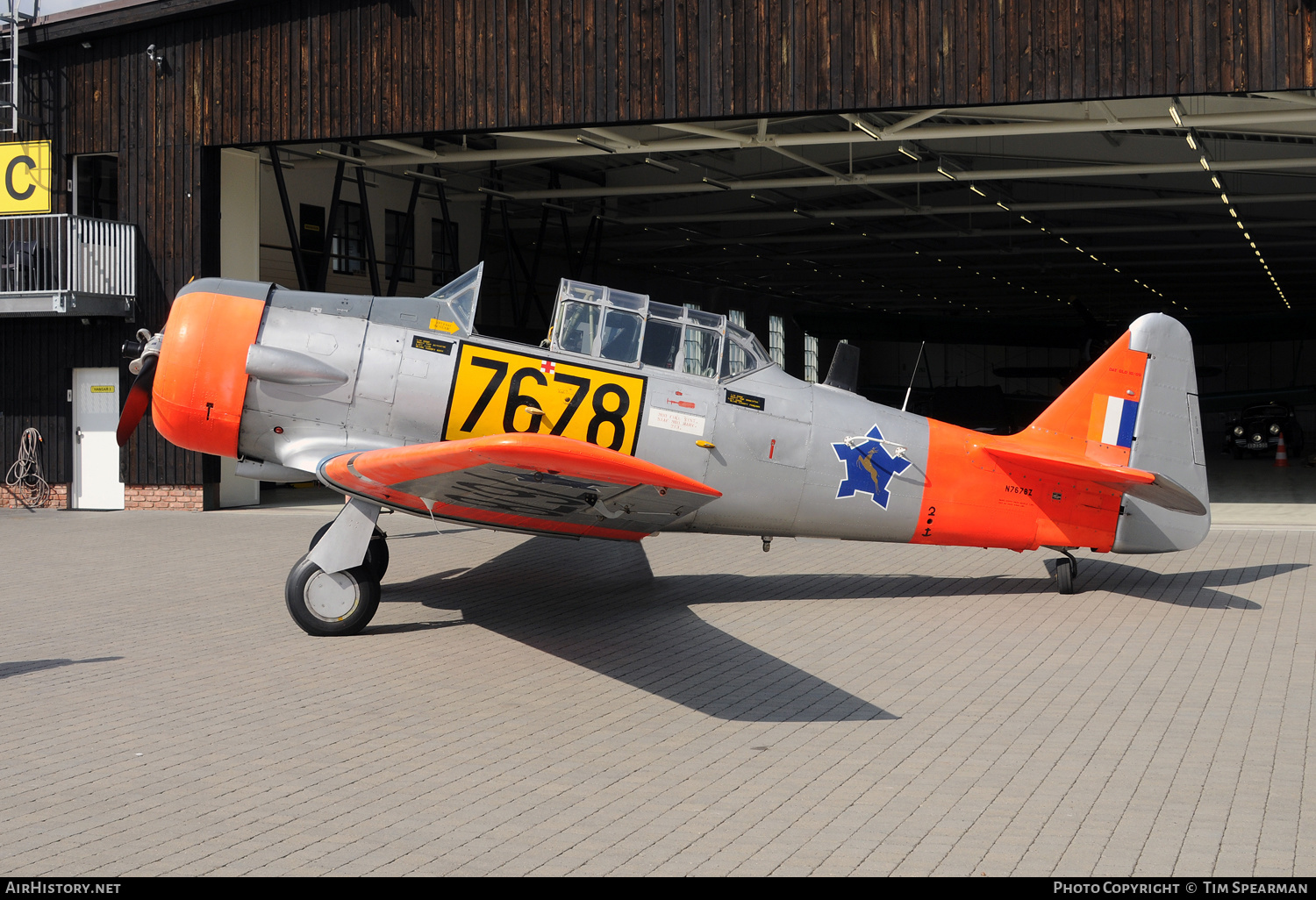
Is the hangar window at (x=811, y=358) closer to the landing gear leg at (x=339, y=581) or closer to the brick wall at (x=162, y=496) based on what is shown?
the brick wall at (x=162, y=496)

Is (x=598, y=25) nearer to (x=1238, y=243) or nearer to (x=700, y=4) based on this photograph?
(x=700, y=4)

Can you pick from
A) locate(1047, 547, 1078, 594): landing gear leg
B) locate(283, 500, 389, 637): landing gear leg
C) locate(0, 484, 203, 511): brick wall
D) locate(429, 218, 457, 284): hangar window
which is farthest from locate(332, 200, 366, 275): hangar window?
locate(1047, 547, 1078, 594): landing gear leg

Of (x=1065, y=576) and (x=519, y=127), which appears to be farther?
(x=519, y=127)

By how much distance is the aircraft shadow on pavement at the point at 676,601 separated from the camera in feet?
20.8

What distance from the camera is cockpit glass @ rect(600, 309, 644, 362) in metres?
8.23

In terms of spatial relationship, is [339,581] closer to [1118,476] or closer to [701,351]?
[701,351]

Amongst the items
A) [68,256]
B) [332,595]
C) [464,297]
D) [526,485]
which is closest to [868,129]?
[464,297]

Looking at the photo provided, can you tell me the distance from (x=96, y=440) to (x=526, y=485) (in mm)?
12822

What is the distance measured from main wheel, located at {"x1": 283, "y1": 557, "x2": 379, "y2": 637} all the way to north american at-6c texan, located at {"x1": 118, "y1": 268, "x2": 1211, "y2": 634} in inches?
0.5

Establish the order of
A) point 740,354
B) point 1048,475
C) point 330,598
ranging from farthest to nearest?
point 1048,475 < point 740,354 < point 330,598

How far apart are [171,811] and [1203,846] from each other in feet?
13.0

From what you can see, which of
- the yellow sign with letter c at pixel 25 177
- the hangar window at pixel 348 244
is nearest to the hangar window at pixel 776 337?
the hangar window at pixel 348 244

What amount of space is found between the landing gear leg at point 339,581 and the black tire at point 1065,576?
18.7ft

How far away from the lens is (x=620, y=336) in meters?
8.28
